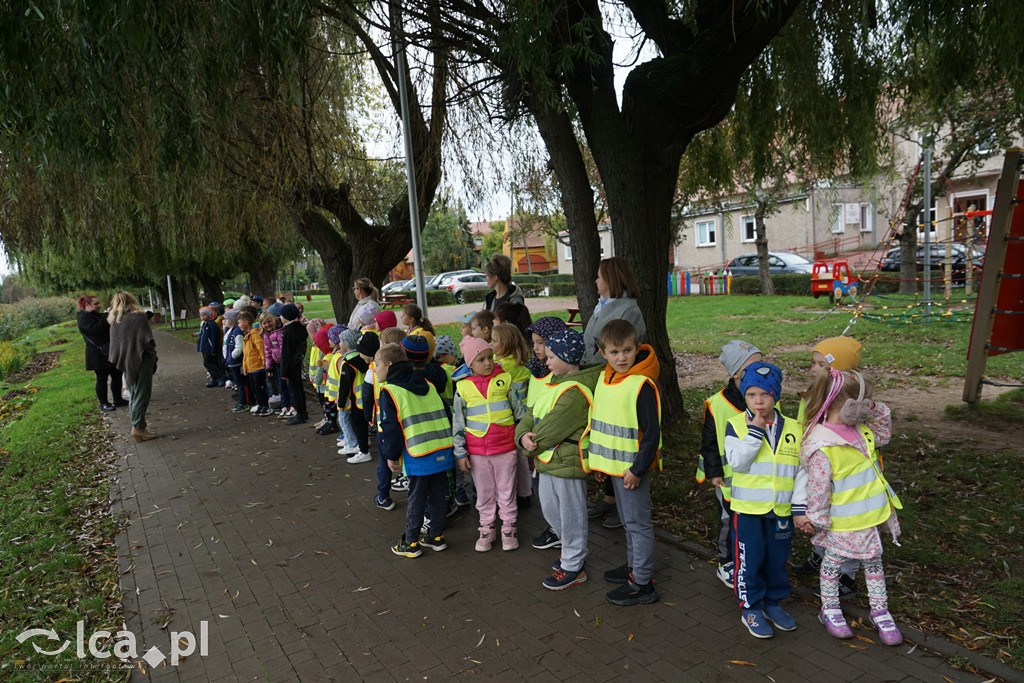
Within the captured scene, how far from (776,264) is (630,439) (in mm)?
27355

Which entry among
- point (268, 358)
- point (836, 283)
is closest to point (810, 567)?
point (268, 358)

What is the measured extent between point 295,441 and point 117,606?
164 inches

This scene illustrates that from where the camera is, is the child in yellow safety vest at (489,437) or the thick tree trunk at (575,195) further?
the thick tree trunk at (575,195)

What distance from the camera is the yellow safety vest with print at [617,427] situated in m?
3.86

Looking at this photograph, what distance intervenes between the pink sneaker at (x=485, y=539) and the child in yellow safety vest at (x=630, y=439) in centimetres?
108

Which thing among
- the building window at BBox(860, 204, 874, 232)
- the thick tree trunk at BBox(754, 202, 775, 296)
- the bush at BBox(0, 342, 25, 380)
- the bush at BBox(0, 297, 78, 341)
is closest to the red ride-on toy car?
the thick tree trunk at BBox(754, 202, 775, 296)

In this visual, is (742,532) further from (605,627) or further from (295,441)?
(295,441)

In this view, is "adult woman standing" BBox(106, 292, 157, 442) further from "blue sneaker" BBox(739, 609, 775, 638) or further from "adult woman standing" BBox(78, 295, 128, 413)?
"blue sneaker" BBox(739, 609, 775, 638)

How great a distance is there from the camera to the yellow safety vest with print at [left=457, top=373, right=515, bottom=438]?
470 cm

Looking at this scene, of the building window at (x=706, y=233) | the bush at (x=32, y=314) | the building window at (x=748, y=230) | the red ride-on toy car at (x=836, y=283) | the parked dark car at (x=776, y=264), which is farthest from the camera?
the building window at (x=706, y=233)

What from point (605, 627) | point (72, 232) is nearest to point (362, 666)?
point (605, 627)

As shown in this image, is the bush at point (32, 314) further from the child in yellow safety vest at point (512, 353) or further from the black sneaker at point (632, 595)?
the black sneaker at point (632, 595)

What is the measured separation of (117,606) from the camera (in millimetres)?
4363

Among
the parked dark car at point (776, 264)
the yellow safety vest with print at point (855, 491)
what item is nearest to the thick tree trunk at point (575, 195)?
the yellow safety vest with print at point (855, 491)
